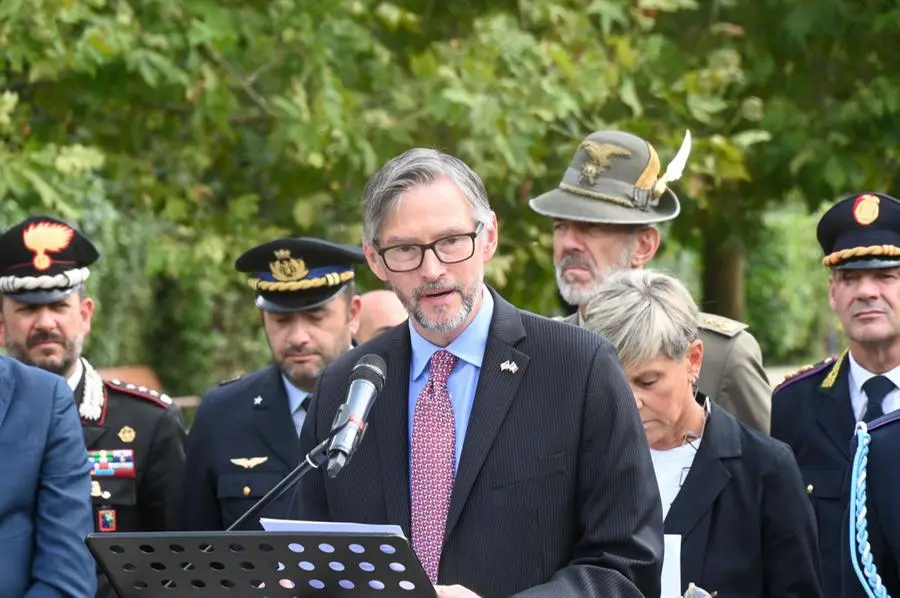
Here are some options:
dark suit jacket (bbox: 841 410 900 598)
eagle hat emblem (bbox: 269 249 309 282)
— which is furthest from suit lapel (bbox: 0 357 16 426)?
dark suit jacket (bbox: 841 410 900 598)

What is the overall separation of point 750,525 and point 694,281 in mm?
20403

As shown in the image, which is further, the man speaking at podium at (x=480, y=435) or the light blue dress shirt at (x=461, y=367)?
the light blue dress shirt at (x=461, y=367)

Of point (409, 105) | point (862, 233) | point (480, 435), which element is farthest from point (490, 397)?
point (409, 105)

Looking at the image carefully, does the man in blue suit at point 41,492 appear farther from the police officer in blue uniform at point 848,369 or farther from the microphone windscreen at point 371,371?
the police officer in blue uniform at point 848,369

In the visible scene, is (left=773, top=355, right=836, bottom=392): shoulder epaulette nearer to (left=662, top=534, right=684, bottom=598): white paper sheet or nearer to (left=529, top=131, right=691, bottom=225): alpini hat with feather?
(left=529, top=131, right=691, bottom=225): alpini hat with feather

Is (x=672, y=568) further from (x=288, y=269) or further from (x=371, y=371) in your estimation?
(x=288, y=269)

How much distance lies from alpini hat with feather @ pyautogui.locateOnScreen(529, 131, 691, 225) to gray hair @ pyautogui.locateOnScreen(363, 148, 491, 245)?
235cm

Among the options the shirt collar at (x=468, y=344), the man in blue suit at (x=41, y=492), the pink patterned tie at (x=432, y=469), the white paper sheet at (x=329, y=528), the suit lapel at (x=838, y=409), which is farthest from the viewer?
the suit lapel at (x=838, y=409)

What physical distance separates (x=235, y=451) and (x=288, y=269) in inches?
30.9

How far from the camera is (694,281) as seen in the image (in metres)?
24.9

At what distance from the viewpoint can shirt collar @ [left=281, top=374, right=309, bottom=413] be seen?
20.7ft

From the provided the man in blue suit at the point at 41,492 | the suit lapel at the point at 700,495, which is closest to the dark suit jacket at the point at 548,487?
the suit lapel at the point at 700,495

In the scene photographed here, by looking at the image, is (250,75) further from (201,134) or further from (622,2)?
(622,2)

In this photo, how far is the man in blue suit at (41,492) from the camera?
454 cm
